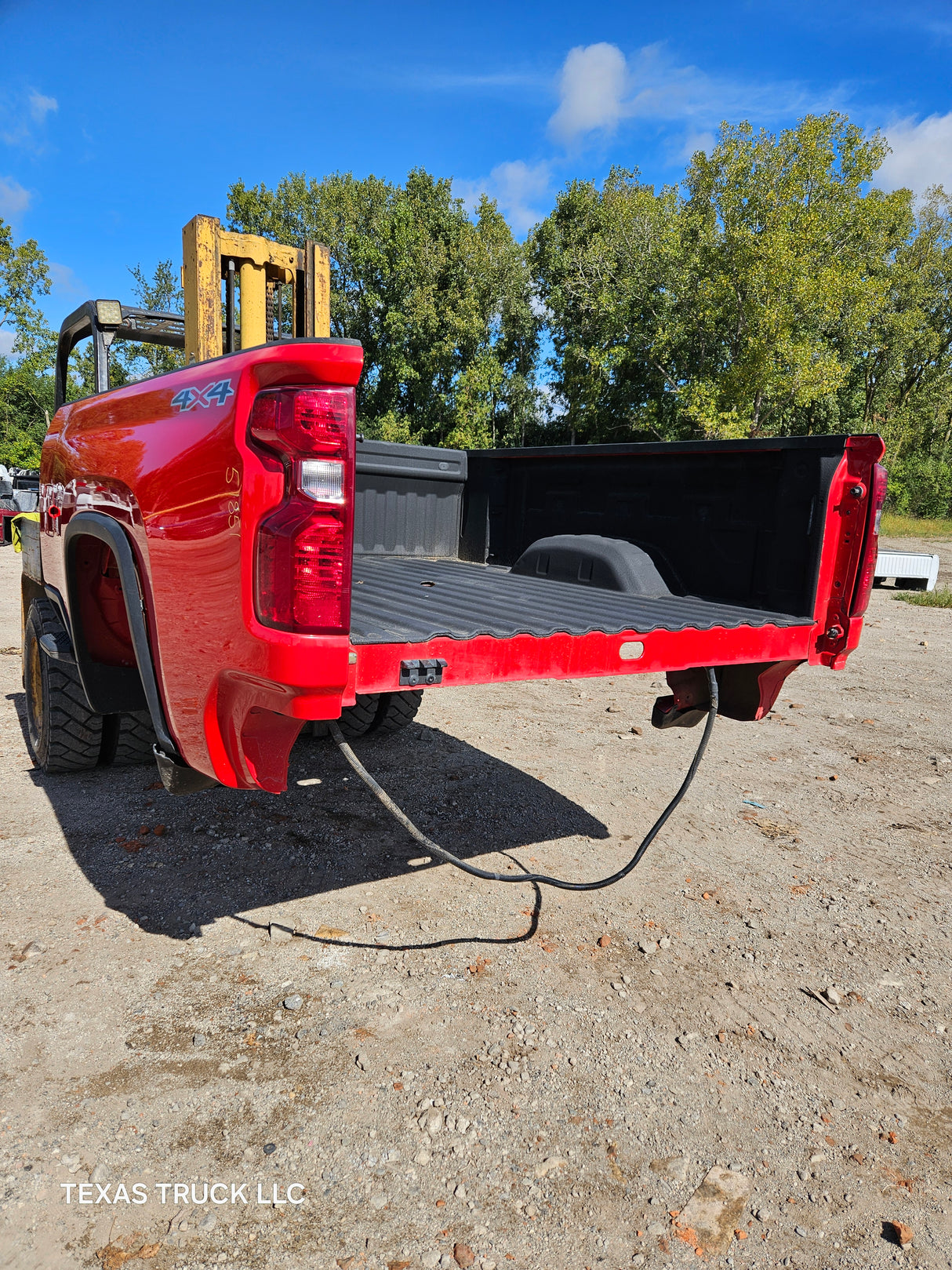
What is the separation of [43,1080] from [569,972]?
63.4 inches

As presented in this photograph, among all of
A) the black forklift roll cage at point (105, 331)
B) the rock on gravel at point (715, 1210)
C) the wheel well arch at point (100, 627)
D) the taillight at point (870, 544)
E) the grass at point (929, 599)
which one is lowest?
the rock on gravel at point (715, 1210)

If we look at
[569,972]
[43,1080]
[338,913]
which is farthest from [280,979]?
[569,972]

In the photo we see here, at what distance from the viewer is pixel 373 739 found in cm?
516

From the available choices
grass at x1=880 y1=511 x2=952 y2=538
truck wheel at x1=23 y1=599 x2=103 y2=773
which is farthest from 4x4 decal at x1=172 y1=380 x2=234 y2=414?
grass at x1=880 y1=511 x2=952 y2=538

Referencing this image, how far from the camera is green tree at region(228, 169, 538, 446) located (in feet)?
97.2

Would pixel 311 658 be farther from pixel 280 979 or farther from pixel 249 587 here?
pixel 280 979

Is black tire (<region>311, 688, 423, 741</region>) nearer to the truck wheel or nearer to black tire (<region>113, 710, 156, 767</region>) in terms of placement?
black tire (<region>113, 710, 156, 767</region>)

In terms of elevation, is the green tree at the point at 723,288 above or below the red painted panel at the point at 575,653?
above

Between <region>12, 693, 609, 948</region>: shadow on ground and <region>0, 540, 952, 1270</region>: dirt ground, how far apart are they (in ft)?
0.06

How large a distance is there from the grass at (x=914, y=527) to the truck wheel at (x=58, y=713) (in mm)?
29595

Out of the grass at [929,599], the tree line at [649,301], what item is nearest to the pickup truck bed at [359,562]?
the grass at [929,599]

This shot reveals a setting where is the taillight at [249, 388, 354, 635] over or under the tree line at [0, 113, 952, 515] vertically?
under

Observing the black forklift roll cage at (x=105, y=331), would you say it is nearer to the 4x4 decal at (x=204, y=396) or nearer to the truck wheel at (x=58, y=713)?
the truck wheel at (x=58, y=713)

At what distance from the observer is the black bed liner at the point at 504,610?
2.52m
